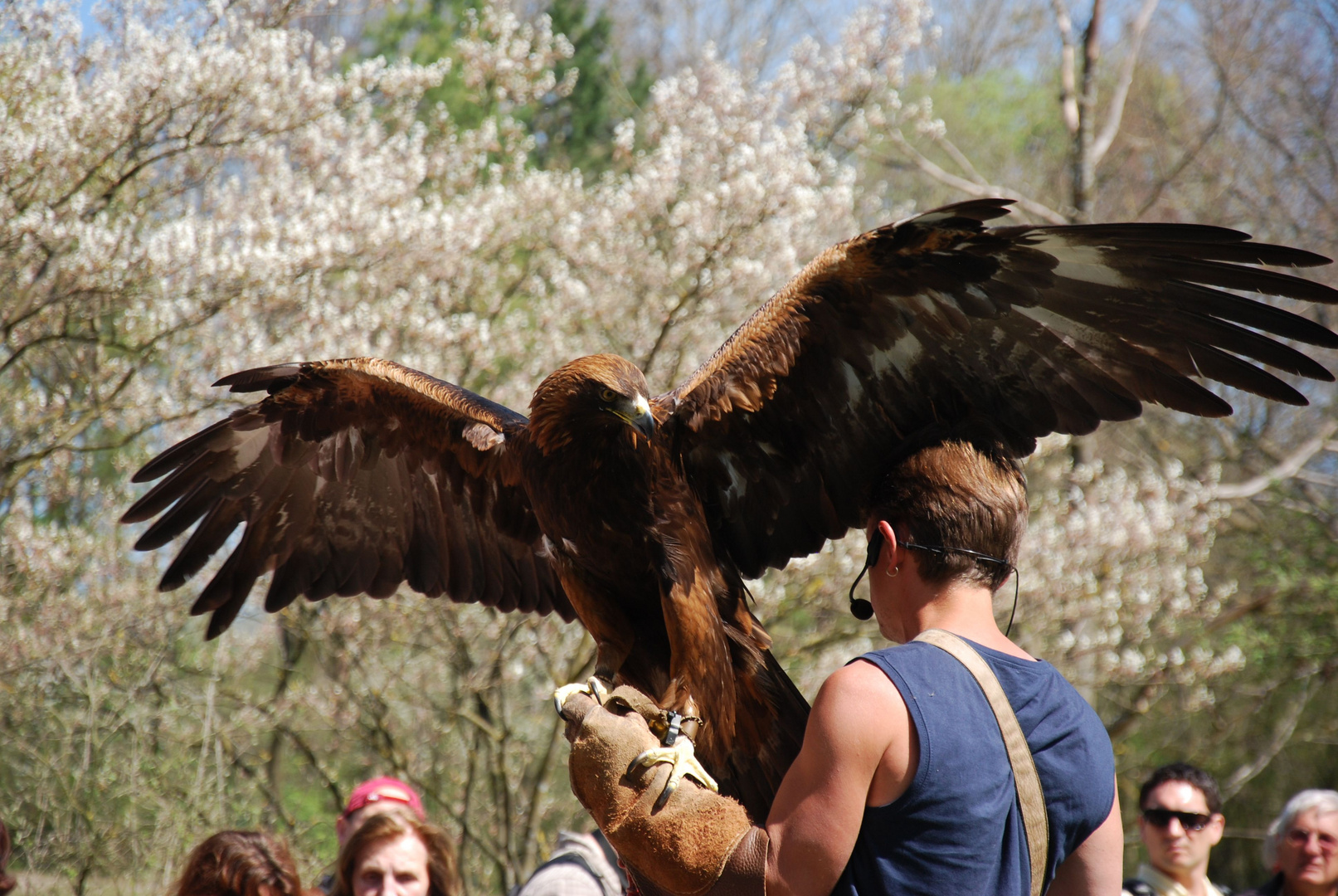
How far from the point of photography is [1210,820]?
14.6 feet

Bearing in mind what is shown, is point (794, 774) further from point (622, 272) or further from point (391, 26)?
point (391, 26)

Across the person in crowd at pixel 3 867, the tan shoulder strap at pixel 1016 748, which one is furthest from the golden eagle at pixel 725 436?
the person in crowd at pixel 3 867

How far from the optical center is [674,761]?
7.44ft

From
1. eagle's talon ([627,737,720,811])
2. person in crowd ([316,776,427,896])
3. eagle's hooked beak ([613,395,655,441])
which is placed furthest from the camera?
person in crowd ([316,776,427,896])

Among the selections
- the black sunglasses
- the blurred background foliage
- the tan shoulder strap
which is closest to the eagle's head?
the tan shoulder strap

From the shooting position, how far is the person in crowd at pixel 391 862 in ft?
12.7

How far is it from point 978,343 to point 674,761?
1351 mm

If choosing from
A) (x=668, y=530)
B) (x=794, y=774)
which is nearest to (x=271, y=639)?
(x=668, y=530)

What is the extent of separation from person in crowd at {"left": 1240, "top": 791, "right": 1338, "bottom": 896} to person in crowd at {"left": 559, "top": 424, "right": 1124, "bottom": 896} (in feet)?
10.0

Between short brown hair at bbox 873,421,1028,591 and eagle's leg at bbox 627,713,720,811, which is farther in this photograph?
eagle's leg at bbox 627,713,720,811

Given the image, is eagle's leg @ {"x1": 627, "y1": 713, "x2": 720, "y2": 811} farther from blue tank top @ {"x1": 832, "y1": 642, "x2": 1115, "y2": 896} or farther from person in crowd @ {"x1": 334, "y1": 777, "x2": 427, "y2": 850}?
person in crowd @ {"x1": 334, "y1": 777, "x2": 427, "y2": 850}

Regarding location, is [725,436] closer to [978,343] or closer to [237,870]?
[978,343]

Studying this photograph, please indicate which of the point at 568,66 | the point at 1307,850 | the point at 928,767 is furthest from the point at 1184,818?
the point at 568,66

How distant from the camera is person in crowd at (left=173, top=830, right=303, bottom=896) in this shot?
338cm
